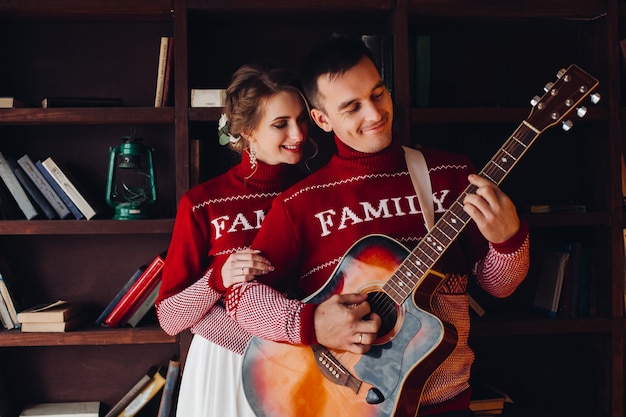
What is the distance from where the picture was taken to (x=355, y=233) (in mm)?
1462

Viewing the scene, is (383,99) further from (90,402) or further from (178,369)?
(90,402)

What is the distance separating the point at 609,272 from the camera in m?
2.03

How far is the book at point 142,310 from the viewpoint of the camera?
2.10 meters

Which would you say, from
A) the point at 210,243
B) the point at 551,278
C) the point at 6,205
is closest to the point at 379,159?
the point at 210,243

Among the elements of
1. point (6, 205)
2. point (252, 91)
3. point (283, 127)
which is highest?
point (252, 91)

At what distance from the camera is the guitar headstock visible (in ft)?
4.34

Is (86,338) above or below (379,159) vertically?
below

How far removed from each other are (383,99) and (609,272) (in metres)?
1.12

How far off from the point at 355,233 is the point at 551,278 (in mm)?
1035

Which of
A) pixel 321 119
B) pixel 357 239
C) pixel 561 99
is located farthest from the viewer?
pixel 321 119

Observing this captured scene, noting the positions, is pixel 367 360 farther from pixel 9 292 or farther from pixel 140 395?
pixel 9 292

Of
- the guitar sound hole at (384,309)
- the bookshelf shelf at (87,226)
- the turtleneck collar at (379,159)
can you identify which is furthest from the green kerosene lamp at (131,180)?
the guitar sound hole at (384,309)

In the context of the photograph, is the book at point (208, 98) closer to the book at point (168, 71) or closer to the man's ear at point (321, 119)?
the book at point (168, 71)

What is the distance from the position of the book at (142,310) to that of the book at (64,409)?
44cm
